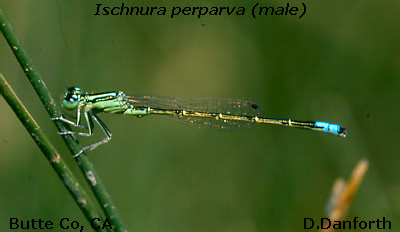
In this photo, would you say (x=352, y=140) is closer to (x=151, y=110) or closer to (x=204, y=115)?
(x=204, y=115)

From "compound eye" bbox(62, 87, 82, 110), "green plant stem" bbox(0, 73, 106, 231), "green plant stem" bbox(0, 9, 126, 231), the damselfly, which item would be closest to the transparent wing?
the damselfly

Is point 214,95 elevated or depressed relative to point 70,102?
elevated

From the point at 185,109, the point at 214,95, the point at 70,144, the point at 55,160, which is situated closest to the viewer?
the point at 55,160

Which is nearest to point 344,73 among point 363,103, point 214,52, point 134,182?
point 363,103

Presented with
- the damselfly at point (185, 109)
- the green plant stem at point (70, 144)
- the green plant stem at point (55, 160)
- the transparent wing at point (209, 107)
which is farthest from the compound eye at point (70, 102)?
the green plant stem at point (55, 160)

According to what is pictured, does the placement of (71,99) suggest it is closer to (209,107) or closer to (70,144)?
(70,144)

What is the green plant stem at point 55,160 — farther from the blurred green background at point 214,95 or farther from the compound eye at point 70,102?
the blurred green background at point 214,95

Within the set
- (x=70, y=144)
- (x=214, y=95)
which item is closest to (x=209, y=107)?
(x=214, y=95)

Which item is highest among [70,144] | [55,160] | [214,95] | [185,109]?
[214,95]
